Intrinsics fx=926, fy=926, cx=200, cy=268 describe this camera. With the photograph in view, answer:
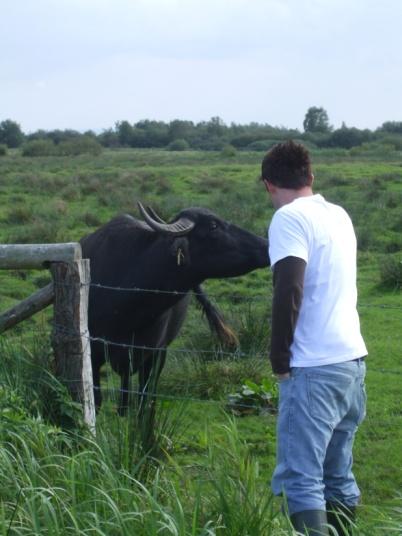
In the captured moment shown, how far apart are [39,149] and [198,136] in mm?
22136

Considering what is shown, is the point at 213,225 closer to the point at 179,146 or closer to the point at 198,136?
the point at 179,146

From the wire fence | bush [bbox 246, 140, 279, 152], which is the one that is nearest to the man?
the wire fence

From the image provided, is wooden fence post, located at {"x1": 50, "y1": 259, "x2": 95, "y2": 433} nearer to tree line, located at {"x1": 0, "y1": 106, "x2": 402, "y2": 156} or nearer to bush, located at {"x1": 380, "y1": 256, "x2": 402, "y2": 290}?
bush, located at {"x1": 380, "y1": 256, "x2": 402, "y2": 290}

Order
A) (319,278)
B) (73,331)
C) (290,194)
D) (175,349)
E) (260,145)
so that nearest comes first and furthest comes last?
(319,278), (290,194), (73,331), (175,349), (260,145)

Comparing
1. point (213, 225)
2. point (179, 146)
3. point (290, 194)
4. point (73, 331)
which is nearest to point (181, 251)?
point (213, 225)

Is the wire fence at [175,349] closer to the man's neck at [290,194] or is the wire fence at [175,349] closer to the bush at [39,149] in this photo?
the man's neck at [290,194]

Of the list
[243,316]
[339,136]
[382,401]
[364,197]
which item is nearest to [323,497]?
[382,401]

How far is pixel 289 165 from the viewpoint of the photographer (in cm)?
415

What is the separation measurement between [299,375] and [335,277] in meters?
0.46

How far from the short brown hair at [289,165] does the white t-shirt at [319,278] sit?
0.10 metres

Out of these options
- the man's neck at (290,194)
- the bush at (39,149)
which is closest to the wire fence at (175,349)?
the man's neck at (290,194)

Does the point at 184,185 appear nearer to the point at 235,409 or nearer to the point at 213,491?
the point at 235,409

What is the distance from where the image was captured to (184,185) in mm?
26859

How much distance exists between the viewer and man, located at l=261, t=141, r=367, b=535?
3949 mm
